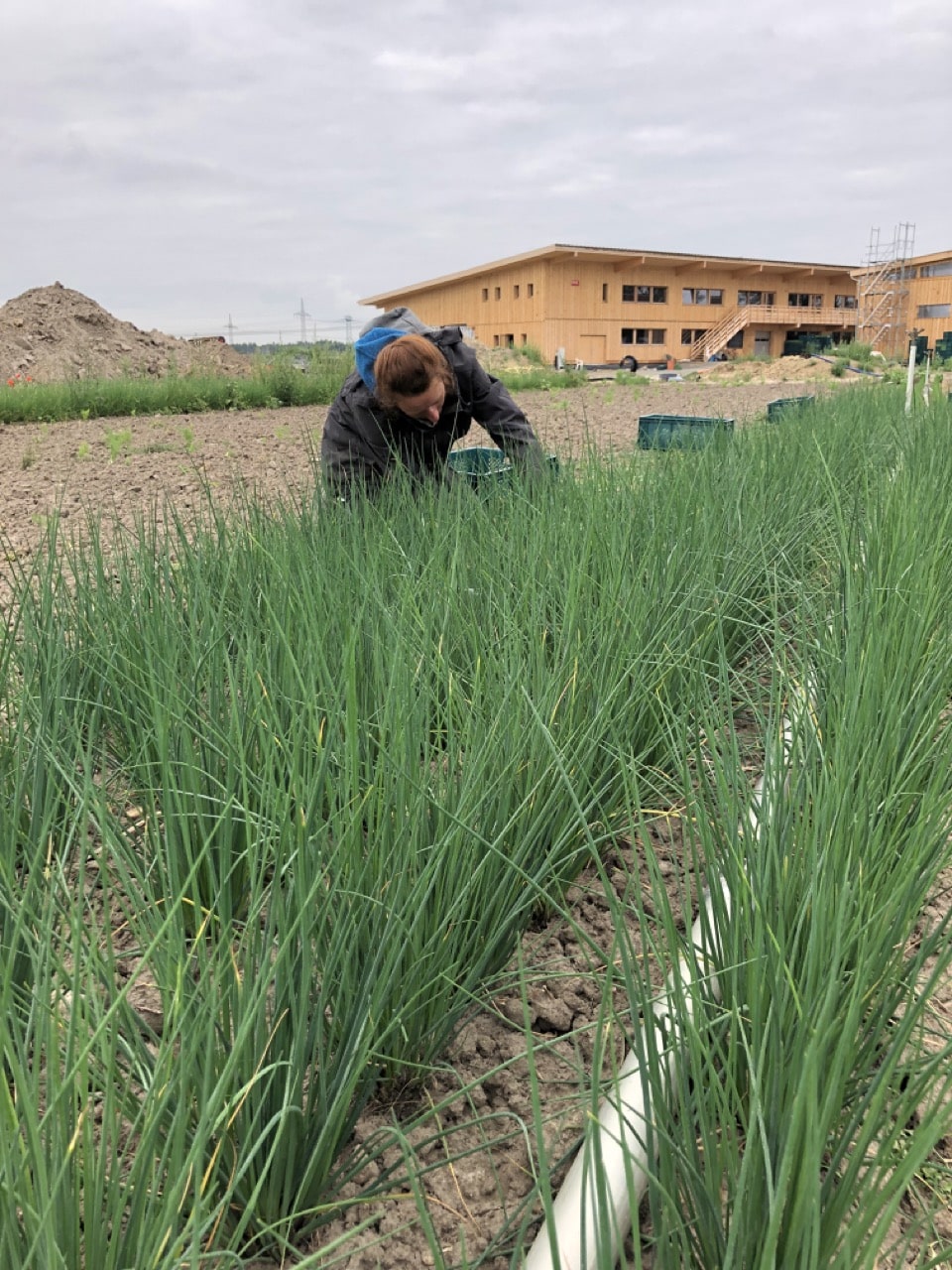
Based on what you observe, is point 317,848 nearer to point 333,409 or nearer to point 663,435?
point 333,409

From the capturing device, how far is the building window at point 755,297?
1019 inches

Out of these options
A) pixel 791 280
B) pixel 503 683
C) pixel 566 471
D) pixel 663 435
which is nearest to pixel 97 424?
pixel 663 435

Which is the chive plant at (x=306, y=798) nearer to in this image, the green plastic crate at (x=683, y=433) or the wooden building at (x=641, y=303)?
the green plastic crate at (x=683, y=433)

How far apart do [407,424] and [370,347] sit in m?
0.25

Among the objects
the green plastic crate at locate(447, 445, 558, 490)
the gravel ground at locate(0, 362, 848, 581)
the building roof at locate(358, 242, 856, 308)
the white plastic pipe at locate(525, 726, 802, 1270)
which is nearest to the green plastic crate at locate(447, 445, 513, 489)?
the green plastic crate at locate(447, 445, 558, 490)

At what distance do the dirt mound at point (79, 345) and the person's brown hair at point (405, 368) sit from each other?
11.2m

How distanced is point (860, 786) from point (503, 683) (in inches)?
16.1

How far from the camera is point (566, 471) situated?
231 centimetres

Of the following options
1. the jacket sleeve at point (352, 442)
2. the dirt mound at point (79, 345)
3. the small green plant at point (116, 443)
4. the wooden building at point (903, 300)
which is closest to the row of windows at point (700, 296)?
the wooden building at point (903, 300)

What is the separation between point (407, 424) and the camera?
2.76 meters

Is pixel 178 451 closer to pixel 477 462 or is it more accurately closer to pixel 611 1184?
pixel 477 462

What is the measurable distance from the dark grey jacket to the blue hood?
0.16 feet

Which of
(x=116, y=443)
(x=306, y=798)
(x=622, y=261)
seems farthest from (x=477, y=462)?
(x=622, y=261)

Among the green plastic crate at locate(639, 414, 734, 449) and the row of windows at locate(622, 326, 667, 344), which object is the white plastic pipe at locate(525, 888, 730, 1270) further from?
the row of windows at locate(622, 326, 667, 344)
